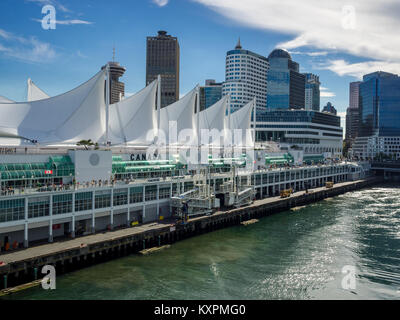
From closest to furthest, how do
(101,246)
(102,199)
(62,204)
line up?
(101,246)
(62,204)
(102,199)

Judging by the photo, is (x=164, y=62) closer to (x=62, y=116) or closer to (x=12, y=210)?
(x=62, y=116)

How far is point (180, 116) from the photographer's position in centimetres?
6675

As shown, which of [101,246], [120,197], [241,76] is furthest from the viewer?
[241,76]

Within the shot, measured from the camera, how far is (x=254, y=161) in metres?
71.9

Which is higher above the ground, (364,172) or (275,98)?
(275,98)

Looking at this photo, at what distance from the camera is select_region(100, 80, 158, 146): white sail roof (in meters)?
57.1

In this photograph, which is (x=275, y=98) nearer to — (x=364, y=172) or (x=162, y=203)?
(x=364, y=172)

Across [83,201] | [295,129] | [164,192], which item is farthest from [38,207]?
[295,129]

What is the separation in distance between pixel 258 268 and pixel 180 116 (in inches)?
1521

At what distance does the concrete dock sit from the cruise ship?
5.37 feet

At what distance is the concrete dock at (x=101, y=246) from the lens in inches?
1160

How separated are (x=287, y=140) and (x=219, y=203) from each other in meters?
81.8

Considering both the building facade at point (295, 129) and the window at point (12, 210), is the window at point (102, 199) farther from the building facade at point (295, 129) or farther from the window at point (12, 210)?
the building facade at point (295, 129)
